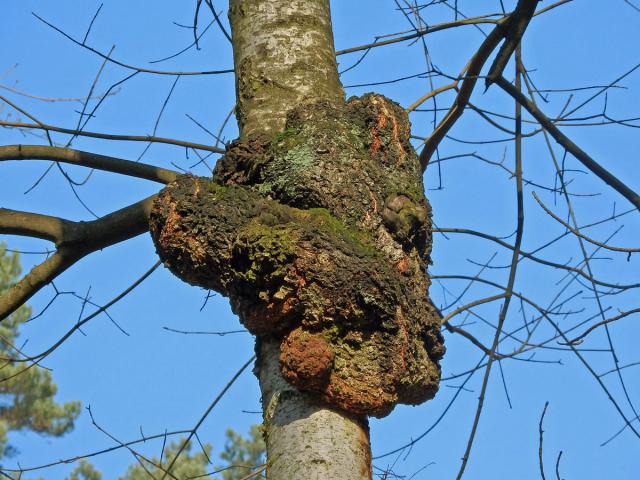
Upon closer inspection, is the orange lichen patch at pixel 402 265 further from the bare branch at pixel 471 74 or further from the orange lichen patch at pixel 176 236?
the bare branch at pixel 471 74

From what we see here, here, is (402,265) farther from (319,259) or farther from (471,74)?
(471,74)

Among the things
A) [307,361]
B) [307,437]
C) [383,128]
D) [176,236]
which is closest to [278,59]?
[383,128]

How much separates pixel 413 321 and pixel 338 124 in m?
0.47

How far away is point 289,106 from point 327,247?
1.58 feet

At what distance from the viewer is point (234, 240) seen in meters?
1.75

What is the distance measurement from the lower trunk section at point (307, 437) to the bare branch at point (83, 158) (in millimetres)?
852

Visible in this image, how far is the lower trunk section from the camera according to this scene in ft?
5.15

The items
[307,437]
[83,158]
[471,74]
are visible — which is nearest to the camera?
[307,437]

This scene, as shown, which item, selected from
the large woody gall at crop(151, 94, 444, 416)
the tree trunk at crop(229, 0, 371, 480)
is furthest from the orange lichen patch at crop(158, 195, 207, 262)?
the tree trunk at crop(229, 0, 371, 480)

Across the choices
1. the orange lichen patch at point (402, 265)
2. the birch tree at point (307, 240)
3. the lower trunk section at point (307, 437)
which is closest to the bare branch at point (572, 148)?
the birch tree at point (307, 240)

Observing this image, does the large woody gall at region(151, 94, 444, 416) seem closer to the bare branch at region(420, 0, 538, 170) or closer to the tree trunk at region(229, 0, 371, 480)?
the tree trunk at region(229, 0, 371, 480)

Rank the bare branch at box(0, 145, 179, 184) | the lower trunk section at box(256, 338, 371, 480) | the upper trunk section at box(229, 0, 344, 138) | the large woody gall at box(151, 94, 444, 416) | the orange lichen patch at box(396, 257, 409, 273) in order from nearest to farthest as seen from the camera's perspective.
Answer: the lower trunk section at box(256, 338, 371, 480) → the large woody gall at box(151, 94, 444, 416) → the orange lichen patch at box(396, 257, 409, 273) → the upper trunk section at box(229, 0, 344, 138) → the bare branch at box(0, 145, 179, 184)

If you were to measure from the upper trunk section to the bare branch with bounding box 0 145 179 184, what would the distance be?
0.39 m

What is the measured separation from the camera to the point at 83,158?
2434mm
